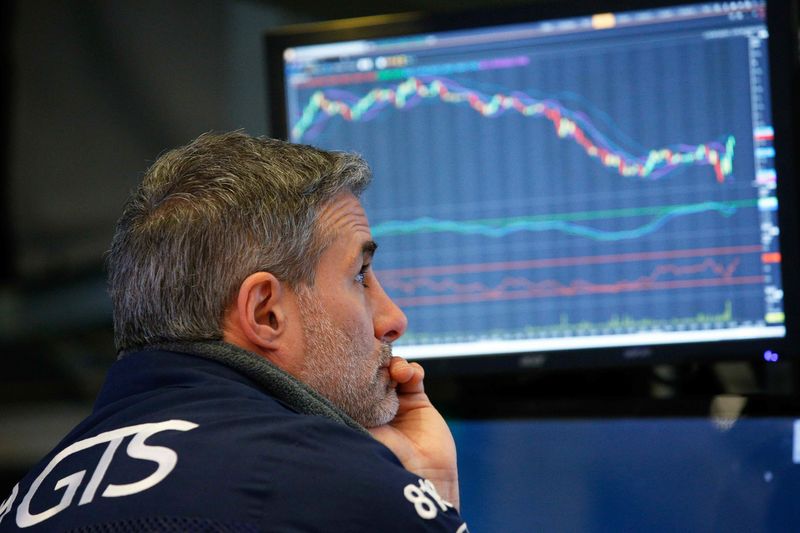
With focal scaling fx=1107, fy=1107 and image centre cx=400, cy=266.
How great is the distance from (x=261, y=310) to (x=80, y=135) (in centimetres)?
122

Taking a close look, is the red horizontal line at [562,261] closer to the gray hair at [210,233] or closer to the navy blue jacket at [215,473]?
the gray hair at [210,233]

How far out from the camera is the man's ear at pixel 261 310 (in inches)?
45.5

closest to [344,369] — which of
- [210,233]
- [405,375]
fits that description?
[405,375]

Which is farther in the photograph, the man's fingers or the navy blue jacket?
the man's fingers

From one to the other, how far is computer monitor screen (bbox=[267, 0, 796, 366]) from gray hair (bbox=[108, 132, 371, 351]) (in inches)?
17.2

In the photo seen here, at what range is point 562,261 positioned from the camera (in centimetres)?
163

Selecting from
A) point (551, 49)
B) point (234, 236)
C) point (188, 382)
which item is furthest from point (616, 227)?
point (188, 382)

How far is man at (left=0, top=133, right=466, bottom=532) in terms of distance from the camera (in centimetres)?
91

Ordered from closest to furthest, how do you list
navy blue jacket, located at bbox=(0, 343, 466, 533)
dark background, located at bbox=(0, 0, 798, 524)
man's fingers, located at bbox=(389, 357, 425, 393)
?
navy blue jacket, located at bbox=(0, 343, 466, 533), man's fingers, located at bbox=(389, 357, 425, 393), dark background, located at bbox=(0, 0, 798, 524)

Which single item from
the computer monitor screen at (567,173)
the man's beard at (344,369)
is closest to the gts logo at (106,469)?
the man's beard at (344,369)

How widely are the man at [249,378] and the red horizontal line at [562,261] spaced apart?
13.4 inches

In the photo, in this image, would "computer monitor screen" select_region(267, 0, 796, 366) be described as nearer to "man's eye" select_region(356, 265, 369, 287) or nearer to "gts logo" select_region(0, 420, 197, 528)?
"man's eye" select_region(356, 265, 369, 287)

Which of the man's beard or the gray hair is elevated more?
the gray hair

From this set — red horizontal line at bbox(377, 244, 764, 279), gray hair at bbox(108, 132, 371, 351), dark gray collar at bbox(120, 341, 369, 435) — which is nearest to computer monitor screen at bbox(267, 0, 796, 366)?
red horizontal line at bbox(377, 244, 764, 279)
